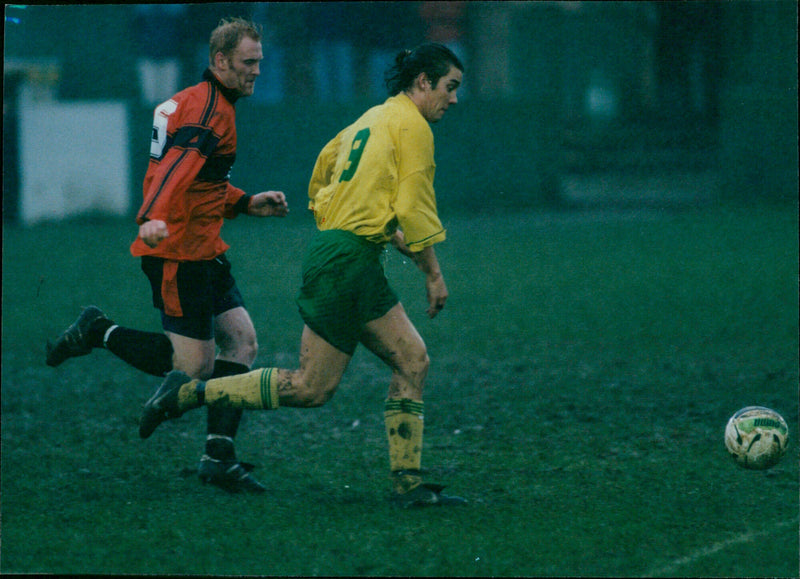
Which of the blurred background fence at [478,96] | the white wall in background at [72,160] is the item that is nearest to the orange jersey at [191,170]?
the blurred background fence at [478,96]

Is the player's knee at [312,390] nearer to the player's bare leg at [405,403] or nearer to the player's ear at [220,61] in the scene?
the player's bare leg at [405,403]

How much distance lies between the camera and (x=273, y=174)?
70.2 ft

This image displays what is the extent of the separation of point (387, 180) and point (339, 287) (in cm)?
50

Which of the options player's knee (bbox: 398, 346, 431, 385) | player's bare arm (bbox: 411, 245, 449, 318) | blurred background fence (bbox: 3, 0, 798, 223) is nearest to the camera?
player's bare arm (bbox: 411, 245, 449, 318)

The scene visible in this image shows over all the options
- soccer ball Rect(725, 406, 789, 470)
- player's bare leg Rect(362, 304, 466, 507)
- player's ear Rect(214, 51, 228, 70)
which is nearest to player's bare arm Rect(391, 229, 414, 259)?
player's bare leg Rect(362, 304, 466, 507)

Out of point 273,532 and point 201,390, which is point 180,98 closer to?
point 201,390

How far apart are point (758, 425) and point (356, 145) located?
2.31m

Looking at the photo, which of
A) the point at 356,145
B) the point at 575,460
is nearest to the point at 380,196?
the point at 356,145

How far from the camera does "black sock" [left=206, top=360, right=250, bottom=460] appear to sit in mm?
5262

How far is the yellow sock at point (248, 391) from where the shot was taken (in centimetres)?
469

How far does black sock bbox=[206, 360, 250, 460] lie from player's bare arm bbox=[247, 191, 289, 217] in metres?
0.78

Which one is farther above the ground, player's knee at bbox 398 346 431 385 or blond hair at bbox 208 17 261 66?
blond hair at bbox 208 17 261 66

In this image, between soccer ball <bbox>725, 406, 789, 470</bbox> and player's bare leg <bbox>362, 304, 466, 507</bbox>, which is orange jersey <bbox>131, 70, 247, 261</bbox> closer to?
player's bare leg <bbox>362, 304, 466, 507</bbox>

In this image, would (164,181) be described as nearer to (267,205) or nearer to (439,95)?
(267,205)
